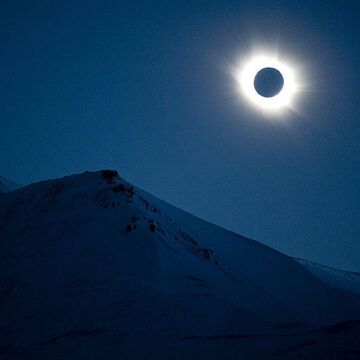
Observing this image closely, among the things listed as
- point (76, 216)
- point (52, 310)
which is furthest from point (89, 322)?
point (76, 216)

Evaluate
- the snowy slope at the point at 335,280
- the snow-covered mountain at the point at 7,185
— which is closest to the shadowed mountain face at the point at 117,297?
the snowy slope at the point at 335,280

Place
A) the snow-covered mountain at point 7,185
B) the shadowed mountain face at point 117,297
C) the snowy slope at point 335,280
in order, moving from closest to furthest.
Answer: the shadowed mountain face at point 117,297 < the snowy slope at point 335,280 < the snow-covered mountain at point 7,185

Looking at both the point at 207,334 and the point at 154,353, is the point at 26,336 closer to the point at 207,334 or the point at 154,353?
the point at 154,353

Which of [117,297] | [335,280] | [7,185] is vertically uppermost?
[7,185]

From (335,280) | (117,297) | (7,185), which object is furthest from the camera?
(7,185)

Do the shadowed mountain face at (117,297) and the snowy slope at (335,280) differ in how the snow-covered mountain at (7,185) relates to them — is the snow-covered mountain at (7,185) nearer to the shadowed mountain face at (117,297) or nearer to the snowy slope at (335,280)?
the shadowed mountain face at (117,297)

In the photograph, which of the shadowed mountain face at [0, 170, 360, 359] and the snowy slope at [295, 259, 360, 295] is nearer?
the shadowed mountain face at [0, 170, 360, 359]

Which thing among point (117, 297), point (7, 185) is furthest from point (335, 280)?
point (7, 185)

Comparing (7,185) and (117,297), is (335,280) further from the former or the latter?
(7,185)

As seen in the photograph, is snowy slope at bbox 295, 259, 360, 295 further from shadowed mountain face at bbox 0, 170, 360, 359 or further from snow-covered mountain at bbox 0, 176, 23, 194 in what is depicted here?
snow-covered mountain at bbox 0, 176, 23, 194

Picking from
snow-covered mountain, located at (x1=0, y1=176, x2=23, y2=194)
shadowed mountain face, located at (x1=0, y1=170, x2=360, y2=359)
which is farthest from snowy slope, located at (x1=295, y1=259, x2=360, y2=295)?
snow-covered mountain, located at (x1=0, y1=176, x2=23, y2=194)
